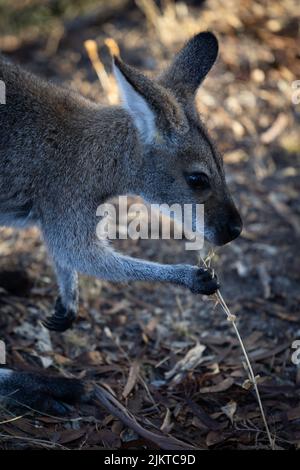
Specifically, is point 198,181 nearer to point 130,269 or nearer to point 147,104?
point 147,104

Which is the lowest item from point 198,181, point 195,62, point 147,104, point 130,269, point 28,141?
point 130,269

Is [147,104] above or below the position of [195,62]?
below

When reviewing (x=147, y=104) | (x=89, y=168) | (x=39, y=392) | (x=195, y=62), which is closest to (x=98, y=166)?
(x=89, y=168)

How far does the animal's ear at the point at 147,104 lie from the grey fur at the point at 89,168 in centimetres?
2

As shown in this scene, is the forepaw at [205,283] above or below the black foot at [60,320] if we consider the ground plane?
above

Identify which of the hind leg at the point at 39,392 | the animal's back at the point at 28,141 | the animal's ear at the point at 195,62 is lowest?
the hind leg at the point at 39,392

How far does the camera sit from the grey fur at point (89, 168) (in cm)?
443

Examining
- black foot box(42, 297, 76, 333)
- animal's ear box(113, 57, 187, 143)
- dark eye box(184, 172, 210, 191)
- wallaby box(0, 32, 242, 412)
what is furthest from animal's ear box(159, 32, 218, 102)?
black foot box(42, 297, 76, 333)

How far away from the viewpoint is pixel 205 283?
419 cm

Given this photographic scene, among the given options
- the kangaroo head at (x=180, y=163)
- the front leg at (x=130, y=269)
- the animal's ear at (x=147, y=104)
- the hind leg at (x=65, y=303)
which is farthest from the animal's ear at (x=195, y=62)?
the hind leg at (x=65, y=303)

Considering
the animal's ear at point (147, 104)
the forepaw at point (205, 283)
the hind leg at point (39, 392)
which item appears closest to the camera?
the animal's ear at point (147, 104)

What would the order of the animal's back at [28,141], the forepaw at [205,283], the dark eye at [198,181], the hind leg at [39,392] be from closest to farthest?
the forepaw at [205,283]
the hind leg at [39,392]
the dark eye at [198,181]
the animal's back at [28,141]

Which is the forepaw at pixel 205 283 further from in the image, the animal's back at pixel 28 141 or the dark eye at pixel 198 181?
the animal's back at pixel 28 141

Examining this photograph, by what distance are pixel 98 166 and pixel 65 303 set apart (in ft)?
3.58
